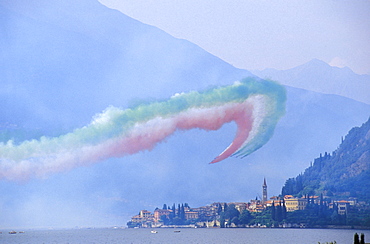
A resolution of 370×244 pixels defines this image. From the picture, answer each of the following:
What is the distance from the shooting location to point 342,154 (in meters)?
142

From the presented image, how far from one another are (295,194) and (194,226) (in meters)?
36.8

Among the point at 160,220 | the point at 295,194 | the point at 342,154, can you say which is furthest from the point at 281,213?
the point at 160,220

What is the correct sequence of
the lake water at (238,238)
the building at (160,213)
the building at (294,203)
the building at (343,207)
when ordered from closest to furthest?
the lake water at (238,238) → the building at (343,207) → the building at (294,203) → the building at (160,213)

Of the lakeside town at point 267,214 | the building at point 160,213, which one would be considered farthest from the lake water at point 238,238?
the building at point 160,213

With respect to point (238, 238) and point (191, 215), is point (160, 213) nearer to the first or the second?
point (191, 215)

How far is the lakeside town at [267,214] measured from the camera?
11506cm

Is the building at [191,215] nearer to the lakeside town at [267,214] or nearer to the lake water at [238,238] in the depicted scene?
the lakeside town at [267,214]

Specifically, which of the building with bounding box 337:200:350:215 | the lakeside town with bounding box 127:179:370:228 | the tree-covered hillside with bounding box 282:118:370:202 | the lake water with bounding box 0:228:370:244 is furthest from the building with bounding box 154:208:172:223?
the building with bounding box 337:200:350:215

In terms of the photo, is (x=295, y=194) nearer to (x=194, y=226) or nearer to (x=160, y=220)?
(x=194, y=226)

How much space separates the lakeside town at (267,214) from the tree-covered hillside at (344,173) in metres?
3.00

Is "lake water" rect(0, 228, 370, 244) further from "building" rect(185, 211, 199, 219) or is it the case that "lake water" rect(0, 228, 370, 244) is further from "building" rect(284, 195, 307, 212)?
"building" rect(185, 211, 199, 219)

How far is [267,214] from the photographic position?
141 metres

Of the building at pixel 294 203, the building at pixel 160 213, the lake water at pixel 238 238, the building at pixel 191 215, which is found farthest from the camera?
the building at pixel 160 213

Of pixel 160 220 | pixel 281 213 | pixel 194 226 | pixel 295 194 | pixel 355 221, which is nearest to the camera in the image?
pixel 355 221
